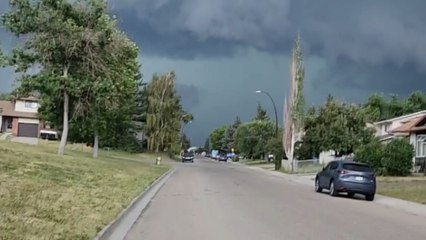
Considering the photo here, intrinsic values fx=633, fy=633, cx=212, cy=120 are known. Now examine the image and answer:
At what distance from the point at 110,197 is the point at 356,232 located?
287 inches

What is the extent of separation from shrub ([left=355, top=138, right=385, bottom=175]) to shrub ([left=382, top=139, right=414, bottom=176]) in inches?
21.9

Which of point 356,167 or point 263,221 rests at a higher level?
point 356,167

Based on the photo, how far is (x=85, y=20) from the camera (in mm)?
41875

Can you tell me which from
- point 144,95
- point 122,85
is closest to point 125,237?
point 122,85

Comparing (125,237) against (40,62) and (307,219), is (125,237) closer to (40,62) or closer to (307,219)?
(307,219)

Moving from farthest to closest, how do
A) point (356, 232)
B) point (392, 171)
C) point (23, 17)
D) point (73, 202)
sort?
point (392, 171)
point (23, 17)
point (73, 202)
point (356, 232)

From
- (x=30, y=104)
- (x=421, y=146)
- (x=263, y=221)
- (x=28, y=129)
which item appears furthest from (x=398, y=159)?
(x=30, y=104)

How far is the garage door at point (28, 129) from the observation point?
9294 centimetres

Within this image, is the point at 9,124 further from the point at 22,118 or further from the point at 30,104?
the point at 30,104

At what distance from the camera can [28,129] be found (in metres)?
93.6

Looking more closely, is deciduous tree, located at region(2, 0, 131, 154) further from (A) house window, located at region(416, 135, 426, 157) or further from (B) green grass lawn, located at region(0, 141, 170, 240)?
(A) house window, located at region(416, 135, 426, 157)

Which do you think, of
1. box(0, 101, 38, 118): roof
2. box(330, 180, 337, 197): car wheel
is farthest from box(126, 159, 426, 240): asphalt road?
box(0, 101, 38, 118): roof

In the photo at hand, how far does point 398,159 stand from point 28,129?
206 feet

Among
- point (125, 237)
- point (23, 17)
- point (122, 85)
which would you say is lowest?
point (125, 237)
